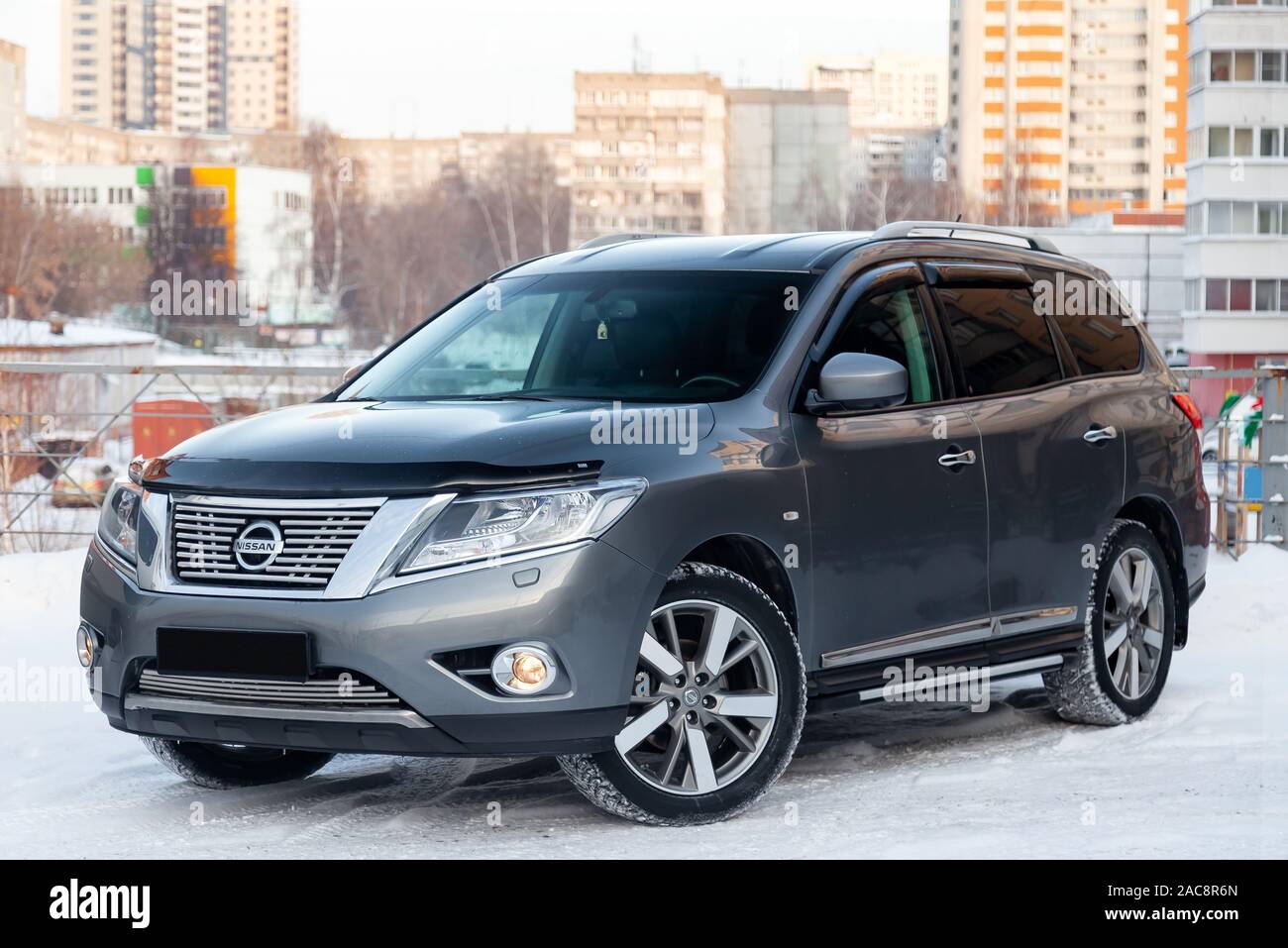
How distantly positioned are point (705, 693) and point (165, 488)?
168 centimetres

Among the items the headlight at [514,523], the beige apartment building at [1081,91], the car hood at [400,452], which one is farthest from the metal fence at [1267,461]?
the beige apartment building at [1081,91]

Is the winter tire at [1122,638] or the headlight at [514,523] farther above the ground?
the headlight at [514,523]

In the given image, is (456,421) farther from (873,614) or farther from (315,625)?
(873,614)

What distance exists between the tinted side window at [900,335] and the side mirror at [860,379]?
0.28 metres

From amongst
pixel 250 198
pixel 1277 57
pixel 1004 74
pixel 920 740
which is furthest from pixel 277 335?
pixel 920 740

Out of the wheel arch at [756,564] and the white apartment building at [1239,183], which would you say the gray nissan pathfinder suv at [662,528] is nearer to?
the wheel arch at [756,564]

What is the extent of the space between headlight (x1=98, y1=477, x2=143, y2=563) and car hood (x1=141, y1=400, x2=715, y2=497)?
0.10 m

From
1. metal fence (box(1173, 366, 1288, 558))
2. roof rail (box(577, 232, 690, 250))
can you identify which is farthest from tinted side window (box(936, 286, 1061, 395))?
metal fence (box(1173, 366, 1288, 558))

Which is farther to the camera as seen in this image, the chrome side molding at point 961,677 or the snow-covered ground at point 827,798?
the chrome side molding at point 961,677

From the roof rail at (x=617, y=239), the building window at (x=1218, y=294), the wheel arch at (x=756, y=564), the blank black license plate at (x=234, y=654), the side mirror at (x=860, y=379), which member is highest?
the building window at (x=1218, y=294)

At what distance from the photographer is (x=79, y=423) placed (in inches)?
1700

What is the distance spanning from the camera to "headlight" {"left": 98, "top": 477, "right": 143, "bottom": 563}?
217 inches

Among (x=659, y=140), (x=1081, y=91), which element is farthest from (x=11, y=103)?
(x=1081, y=91)

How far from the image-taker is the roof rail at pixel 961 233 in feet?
21.9
